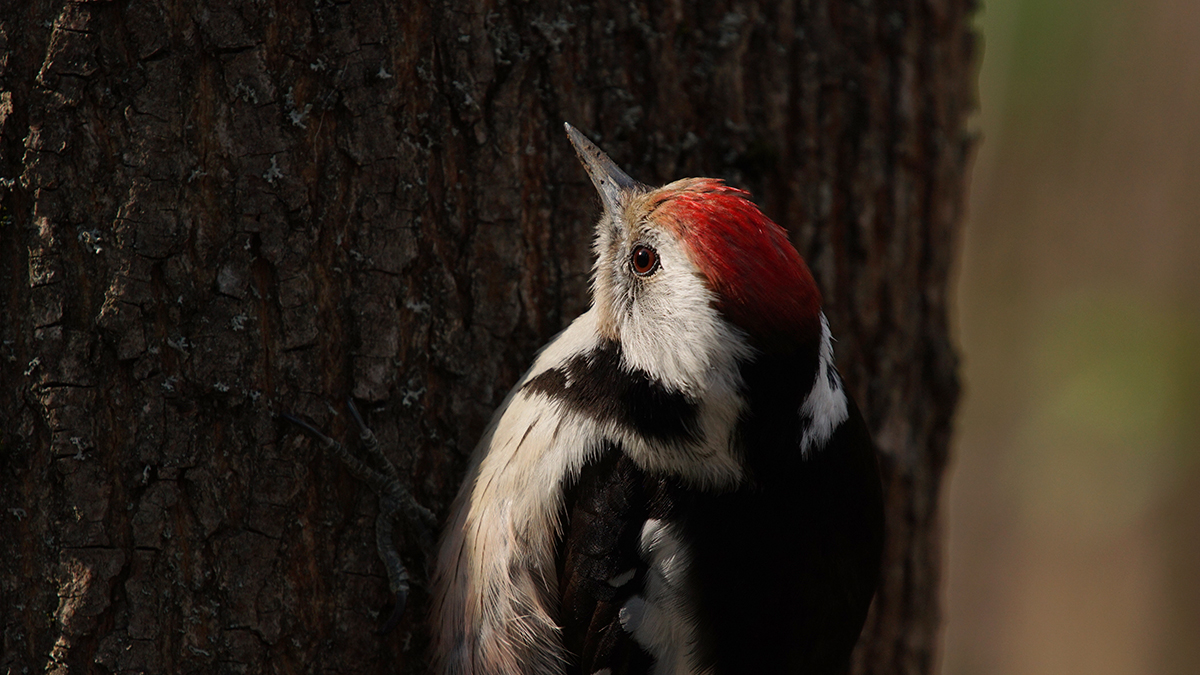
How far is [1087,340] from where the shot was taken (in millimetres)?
5297

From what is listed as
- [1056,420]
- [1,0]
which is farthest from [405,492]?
[1056,420]

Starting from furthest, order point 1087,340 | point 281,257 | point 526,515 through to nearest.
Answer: point 1087,340, point 526,515, point 281,257

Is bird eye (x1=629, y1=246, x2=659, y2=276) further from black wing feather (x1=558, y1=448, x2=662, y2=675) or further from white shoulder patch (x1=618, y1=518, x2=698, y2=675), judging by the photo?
white shoulder patch (x1=618, y1=518, x2=698, y2=675)

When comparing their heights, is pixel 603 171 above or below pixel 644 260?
above

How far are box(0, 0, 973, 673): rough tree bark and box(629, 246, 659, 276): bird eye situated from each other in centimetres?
20

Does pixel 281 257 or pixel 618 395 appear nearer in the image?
pixel 281 257

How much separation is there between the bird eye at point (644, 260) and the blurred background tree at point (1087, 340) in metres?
4.03

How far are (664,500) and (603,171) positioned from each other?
0.75 m

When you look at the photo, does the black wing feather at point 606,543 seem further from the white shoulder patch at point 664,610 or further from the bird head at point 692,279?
the bird head at point 692,279

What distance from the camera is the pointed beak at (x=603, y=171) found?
2031mm

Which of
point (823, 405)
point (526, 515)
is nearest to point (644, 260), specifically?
point (823, 405)

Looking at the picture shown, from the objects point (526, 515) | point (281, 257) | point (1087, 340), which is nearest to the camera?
point (281, 257)

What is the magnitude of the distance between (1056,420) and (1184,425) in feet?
2.10

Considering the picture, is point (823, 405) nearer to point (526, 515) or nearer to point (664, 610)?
point (664, 610)
